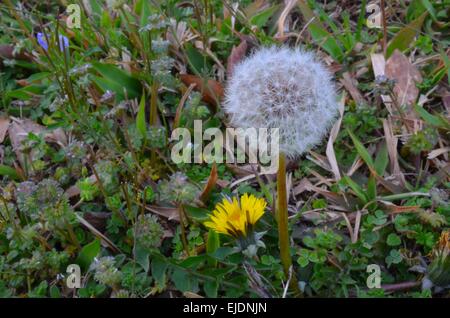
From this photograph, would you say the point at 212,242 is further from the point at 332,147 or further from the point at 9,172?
the point at 9,172

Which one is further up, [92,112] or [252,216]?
[92,112]

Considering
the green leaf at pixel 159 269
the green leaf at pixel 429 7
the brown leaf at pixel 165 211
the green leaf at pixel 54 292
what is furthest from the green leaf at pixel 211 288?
the green leaf at pixel 429 7

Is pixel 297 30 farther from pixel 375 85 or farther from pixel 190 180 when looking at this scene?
pixel 190 180

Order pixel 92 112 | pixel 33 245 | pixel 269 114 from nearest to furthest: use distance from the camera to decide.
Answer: pixel 269 114
pixel 33 245
pixel 92 112

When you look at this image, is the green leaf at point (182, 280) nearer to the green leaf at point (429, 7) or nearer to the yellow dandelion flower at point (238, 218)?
the yellow dandelion flower at point (238, 218)

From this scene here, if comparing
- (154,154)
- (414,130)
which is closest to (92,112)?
(154,154)

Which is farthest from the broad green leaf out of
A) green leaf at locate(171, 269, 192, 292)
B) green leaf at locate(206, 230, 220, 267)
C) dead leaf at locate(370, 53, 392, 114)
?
dead leaf at locate(370, 53, 392, 114)
